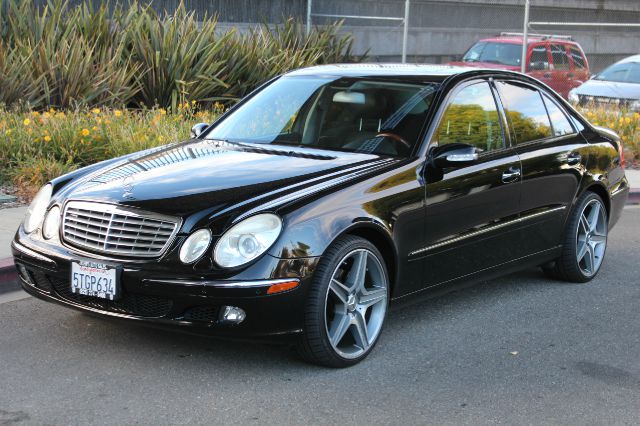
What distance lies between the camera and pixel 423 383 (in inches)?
207

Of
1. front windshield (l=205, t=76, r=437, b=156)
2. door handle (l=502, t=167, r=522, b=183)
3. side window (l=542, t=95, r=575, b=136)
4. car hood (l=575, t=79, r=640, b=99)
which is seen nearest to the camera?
front windshield (l=205, t=76, r=437, b=156)

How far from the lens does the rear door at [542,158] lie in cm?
685

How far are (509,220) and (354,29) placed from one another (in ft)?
52.9

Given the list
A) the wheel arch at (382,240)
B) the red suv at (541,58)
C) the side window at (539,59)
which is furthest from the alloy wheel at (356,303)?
the side window at (539,59)

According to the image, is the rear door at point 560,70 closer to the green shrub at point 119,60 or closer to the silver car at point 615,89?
the silver car at point 615,89

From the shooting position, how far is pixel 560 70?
69.9 ft

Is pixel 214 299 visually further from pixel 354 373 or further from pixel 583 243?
pixel 583 243

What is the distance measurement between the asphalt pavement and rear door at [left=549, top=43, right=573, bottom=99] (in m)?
14.9

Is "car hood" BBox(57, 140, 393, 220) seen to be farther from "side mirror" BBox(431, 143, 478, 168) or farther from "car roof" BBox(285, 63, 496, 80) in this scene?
"car roof" BBox(285, 63, 496, 80)

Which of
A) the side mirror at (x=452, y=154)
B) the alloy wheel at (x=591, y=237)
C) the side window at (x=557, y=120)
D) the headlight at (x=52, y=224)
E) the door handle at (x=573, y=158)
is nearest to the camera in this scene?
the headlight at (x=52, y=224)

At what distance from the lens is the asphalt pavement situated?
479 cm

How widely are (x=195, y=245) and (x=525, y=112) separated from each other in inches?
118

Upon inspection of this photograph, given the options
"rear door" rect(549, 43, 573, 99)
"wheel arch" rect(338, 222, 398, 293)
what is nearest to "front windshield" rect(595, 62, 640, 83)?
→ "rear door" rect(549, 43, 573, 99)

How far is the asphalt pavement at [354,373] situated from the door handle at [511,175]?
0.86m
